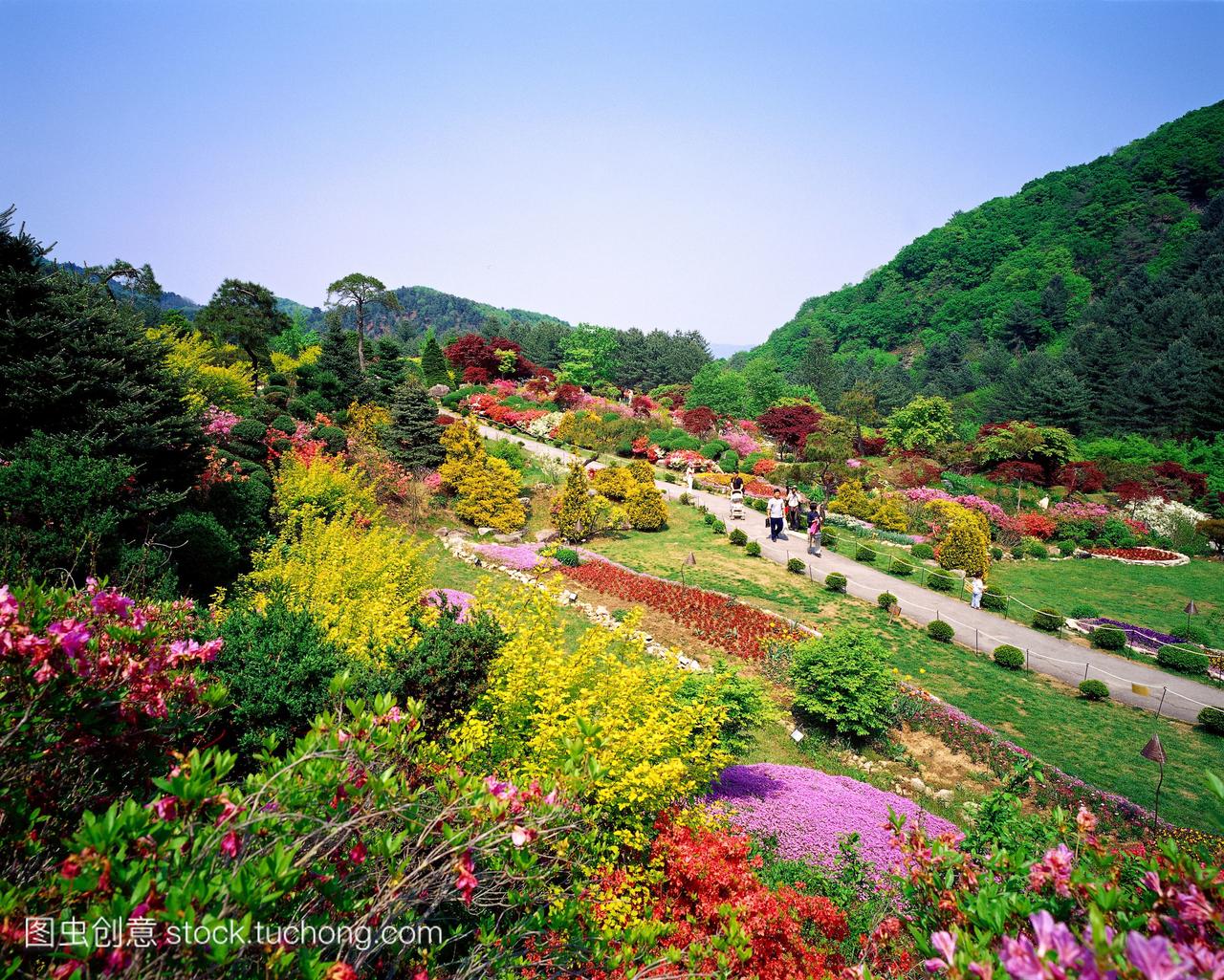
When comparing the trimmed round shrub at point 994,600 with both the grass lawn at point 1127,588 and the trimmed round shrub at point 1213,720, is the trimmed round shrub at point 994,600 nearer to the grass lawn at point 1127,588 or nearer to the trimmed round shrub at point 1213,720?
the grass lawn at point 1127,588

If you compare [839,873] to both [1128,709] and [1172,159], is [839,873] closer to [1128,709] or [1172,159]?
[1128,709]

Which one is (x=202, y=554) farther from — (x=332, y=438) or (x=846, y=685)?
(x=846, y=685)

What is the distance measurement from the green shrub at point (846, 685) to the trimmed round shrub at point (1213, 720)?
5.79 metres

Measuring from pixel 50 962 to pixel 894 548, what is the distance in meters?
22.5

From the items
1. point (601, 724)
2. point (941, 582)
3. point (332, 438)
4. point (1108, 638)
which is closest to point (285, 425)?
point (332, 438)

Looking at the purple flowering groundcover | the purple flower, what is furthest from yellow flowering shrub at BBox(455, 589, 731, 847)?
the purple flower

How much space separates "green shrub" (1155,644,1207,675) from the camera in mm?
12211

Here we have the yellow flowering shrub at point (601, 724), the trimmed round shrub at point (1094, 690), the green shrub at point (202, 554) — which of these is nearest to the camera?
the yellow flowering shrub at point (601, 724)

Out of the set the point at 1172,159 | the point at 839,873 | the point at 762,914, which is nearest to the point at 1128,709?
the point at 839,873

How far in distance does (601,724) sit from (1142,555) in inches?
1088

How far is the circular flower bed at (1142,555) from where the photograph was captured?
21.3 meters

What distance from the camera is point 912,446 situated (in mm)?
37531

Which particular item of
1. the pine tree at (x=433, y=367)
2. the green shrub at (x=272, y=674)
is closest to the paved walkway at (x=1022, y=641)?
the green shrub at (x=272, y=674)

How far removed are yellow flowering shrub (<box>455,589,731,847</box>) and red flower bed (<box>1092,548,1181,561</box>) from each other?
24.6 metres
